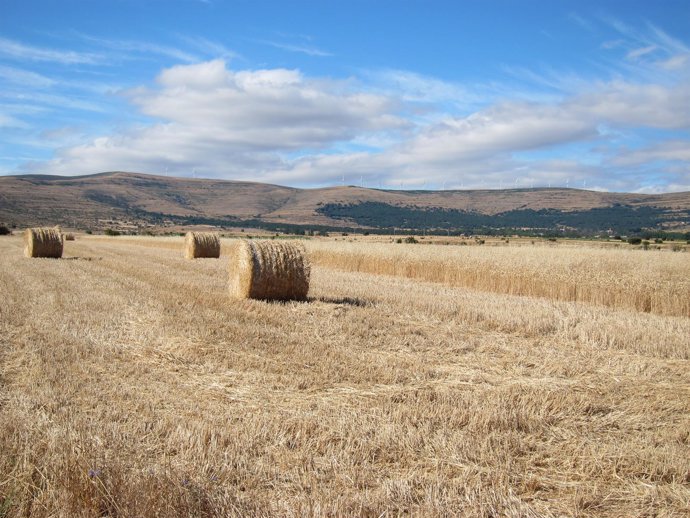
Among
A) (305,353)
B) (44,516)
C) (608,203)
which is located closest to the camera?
(44,516)

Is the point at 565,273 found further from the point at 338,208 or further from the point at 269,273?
the point at 338,208

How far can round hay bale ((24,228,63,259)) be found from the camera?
27.2 metres

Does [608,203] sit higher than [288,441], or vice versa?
[608,203]

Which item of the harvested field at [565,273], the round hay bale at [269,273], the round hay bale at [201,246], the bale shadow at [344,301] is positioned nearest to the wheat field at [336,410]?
the bale shadow at [344,301]

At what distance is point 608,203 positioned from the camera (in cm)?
15325

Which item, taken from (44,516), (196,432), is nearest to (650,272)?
(196,432)

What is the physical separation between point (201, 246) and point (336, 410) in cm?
2535

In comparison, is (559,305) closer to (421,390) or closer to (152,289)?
(421,390)

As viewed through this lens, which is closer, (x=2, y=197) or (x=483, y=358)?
(x=483, y=358)

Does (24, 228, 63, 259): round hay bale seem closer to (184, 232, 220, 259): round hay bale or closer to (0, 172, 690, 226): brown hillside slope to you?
(184, 232, 220, 259): round hay bale

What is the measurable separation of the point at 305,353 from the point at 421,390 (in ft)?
7.02

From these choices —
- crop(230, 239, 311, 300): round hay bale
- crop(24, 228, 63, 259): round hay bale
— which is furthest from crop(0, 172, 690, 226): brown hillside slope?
crop(230, 239, 311, 300): round hay bale

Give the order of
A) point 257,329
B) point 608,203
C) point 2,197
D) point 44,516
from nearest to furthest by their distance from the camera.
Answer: point 44,516 < point 257,329 < point 2,197 < point 608,203

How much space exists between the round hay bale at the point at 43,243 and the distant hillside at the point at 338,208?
74.6 metres
